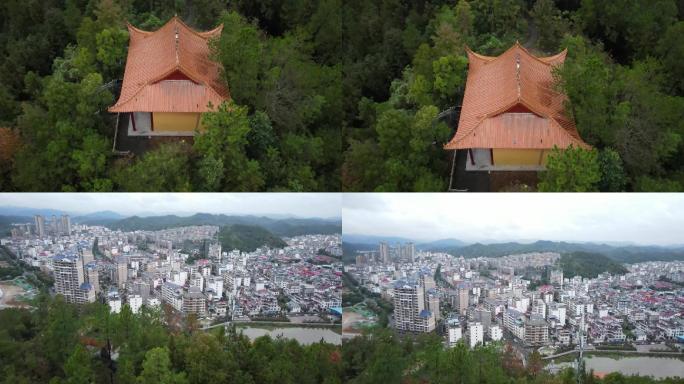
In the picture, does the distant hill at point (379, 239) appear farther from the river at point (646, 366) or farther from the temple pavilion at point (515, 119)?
the river at point (646, 366)

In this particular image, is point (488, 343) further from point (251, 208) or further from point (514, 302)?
point (251, 208)

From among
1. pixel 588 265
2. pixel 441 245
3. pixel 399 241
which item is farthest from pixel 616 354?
pixel 399 241

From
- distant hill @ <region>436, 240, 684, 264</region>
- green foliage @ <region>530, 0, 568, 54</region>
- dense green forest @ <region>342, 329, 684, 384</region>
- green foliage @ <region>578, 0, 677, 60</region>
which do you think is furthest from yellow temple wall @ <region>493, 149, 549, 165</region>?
dense green forest @ <region>342, 329, 684, 384</region>

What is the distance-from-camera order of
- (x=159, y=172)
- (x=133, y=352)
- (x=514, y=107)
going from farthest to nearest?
(x=133, y=352) < (x=159, y=172) < (x=514, y=107)

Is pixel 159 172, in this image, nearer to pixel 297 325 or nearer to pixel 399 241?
pixel 297 325

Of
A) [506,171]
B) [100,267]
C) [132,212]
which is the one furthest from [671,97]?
[100,267]

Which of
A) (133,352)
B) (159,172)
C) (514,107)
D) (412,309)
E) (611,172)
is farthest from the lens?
(133,352)

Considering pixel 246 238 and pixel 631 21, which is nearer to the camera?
pixel 631 21
